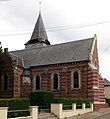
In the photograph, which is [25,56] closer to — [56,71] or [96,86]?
[56,71]

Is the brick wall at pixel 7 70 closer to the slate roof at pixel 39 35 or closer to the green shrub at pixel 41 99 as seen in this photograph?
the green shrub at pixel 41 99

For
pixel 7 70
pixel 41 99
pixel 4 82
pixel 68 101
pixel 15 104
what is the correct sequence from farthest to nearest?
pixel 4 82
pixel 7 70
pixel 41 99
pixel 68 101
pixel 15 104

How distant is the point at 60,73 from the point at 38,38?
19.4 metres

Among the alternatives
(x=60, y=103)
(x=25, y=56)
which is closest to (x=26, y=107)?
(x=60, y=103)

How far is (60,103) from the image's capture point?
2641 centimetres

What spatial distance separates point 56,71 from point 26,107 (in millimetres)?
17999

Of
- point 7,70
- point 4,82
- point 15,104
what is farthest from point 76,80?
point 15,104

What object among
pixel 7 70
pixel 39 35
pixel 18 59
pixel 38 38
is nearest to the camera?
pixel 7 70

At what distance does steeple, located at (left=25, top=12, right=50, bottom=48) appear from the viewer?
56.5 m

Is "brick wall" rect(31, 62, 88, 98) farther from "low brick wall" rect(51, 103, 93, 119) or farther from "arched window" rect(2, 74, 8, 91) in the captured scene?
"low brick wall" rect(51, 103, 93, 119)

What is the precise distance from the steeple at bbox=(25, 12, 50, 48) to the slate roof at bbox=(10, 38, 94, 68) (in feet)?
32.7

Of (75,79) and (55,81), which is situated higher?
(75,79)

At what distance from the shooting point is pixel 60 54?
4125cm

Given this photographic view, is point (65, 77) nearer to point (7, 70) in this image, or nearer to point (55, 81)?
point (55, 81)
